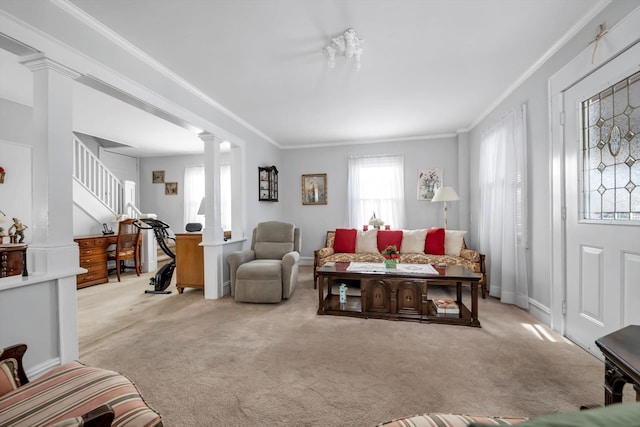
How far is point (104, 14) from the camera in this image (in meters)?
2.08

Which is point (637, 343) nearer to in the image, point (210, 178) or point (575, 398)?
point (575, 398)

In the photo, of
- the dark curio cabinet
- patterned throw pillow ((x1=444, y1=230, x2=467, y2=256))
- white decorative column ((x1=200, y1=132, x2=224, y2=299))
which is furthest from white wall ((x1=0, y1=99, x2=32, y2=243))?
patterned throw pillow ((x1=444, y1=230, x2=467, y2=256))

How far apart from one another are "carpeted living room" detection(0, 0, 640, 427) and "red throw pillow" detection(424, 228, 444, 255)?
3 cm

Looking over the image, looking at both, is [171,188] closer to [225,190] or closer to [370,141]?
[225,190]

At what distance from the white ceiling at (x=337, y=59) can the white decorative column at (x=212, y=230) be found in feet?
2.40

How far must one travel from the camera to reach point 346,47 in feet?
8.04

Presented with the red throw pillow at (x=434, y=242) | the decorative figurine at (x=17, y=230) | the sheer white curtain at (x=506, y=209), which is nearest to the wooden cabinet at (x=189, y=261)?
the decorative figurine at (x=17, y=230)

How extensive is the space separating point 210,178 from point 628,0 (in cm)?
418

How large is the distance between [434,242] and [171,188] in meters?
6.10

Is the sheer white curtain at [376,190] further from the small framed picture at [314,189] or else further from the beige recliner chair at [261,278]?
the beige recliner chair at [261,278]

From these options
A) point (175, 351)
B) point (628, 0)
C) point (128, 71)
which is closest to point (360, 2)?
point (628, 0)

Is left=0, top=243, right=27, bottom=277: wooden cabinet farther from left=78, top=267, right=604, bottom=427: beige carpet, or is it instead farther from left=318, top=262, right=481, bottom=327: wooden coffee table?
left=318, top=262, right=481, bottom=327: wooden coffee table

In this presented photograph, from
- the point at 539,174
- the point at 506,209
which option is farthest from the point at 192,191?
the point at 539,174

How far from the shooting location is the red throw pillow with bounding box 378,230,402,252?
470 cm
